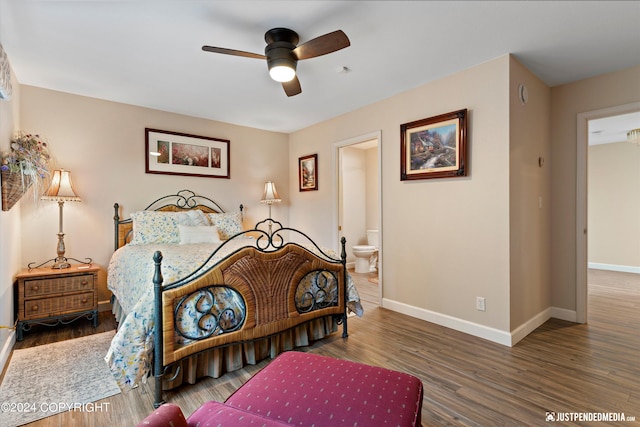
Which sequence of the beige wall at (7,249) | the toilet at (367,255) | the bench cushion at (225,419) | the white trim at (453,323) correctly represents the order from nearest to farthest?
the bench cushion at (225,419) → the beige wall at (7,249) → the white trim at (453,323) → the toilet at (367,255)

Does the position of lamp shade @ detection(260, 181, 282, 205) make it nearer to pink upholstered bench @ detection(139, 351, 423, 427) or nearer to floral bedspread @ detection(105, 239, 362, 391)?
floral bedspread @ detection(105, 239, 362, 391)

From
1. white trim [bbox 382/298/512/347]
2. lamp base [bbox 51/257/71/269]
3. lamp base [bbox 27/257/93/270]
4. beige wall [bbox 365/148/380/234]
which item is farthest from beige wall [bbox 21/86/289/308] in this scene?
beige wall [bbox 365/148/380/234]

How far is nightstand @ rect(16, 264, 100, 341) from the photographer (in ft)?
9.56

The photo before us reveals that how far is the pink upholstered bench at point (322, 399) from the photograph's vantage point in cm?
114

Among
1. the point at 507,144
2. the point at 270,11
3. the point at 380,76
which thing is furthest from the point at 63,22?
the point at 507,144

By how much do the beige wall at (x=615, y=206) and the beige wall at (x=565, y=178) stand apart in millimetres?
3992

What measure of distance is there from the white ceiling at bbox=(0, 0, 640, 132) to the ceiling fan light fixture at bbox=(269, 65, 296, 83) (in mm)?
284

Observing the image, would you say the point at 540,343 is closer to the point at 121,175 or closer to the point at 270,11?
the point at 270,11

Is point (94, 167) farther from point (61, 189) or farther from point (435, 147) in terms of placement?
point (435, 147)

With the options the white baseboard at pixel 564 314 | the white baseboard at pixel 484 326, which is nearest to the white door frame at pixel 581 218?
the white baseboard at pixel 564 314

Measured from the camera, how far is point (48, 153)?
3.43 metres

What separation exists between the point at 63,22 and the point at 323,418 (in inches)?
120

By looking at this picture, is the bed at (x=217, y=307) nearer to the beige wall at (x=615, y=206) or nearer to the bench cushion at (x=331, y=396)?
the bench cushion at (x=331, y=396)

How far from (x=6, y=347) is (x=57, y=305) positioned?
0.59 metres
